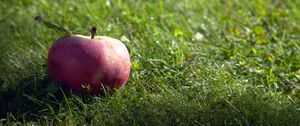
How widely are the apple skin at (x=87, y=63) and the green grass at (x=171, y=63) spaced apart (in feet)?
0.25

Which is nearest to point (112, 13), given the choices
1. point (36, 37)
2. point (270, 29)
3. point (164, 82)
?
point (36, 37)

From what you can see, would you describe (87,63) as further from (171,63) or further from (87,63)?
(171,63)

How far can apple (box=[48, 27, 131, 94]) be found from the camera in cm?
312

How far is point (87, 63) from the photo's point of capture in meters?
3.12

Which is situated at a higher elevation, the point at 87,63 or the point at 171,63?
the point at 171,63

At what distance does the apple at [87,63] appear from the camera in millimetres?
3117

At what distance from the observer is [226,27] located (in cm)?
458

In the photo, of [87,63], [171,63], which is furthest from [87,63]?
[171,63]

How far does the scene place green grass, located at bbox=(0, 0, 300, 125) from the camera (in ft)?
9.93

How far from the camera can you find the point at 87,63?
3.12 meters

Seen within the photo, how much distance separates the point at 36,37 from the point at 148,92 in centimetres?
130

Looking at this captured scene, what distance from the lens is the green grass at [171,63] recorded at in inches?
119

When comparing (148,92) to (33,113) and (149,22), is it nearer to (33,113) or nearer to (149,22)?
(33,113)

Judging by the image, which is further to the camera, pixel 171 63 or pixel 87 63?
pixel 171 63
